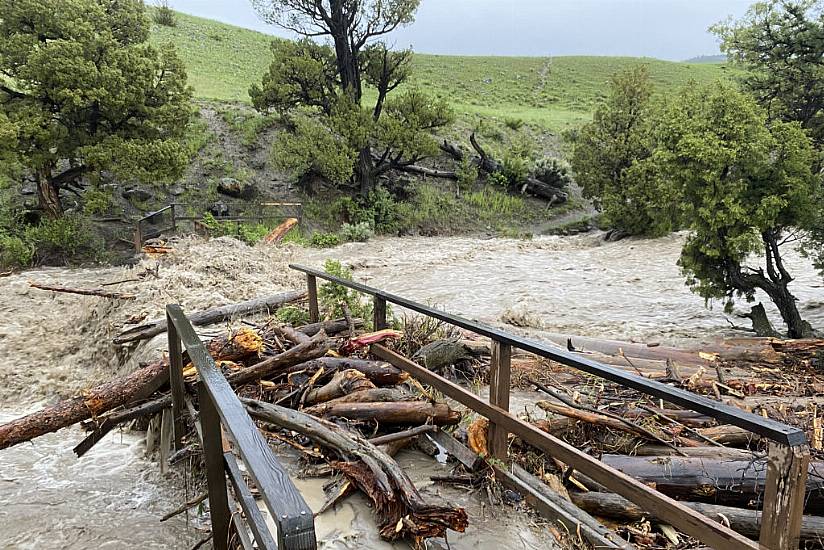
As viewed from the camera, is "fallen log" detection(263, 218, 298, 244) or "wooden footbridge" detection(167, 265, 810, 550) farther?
"fallen log" detection(263, 218, 298, 244)

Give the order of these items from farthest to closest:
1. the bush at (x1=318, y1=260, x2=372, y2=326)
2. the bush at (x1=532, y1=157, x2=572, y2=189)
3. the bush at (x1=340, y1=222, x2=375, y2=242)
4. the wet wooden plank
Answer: the bush at (x1=532, y1=157, x2=572, y2=189) < the bush at (x1=340, y1=222, x2=375, y2=242) < the bush at (x1=318, y1=260, x2=372, y2=326) < the wet wooden plank

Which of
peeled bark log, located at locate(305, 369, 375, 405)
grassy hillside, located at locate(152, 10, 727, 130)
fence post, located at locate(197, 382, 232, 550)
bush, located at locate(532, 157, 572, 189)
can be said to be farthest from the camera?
grassy hillside, located at locate(152, 10, 727, 130)

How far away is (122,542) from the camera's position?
3.07m

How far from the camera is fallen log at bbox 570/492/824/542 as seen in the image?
287 cm

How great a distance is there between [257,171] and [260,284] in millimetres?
12211

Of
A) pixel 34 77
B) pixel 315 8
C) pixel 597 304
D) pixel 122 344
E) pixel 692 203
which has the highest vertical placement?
pixel 315 8

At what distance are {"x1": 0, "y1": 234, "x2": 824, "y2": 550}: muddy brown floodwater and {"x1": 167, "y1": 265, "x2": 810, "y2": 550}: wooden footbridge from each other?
30cm

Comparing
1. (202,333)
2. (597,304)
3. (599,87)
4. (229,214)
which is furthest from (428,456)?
(599,87)

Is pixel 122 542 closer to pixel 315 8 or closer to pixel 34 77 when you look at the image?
pixel 34 77

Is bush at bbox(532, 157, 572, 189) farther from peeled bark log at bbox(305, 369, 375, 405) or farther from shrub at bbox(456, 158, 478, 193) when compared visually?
peeled bark log at bbox(305, 369, 375, 405)

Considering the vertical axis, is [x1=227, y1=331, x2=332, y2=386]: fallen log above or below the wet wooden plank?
below

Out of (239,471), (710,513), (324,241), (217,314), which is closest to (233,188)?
(324,241)

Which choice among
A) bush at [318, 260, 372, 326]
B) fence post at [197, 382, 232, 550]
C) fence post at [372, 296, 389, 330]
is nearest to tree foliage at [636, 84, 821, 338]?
bush at [318, 260, 372, 326]

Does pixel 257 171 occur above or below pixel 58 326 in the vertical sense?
above
